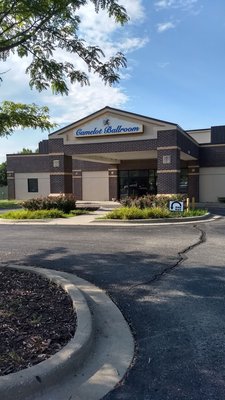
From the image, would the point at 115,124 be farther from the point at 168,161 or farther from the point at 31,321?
the point at 31,321

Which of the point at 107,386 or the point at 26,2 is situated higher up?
the point at 26,2

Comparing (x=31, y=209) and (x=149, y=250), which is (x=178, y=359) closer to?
(x=149, y=250)

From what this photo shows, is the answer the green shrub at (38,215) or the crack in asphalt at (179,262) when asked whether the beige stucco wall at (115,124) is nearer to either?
the green shrub at (38,215)

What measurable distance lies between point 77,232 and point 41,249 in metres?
3.95

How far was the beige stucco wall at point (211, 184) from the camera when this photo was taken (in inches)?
1321

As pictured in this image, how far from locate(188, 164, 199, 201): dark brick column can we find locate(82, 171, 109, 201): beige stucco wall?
801cm

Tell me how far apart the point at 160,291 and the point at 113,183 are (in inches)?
1233

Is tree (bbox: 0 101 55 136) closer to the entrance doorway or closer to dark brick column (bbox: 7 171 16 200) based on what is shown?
the entrance doorway

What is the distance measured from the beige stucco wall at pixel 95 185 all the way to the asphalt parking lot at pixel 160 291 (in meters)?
24.4

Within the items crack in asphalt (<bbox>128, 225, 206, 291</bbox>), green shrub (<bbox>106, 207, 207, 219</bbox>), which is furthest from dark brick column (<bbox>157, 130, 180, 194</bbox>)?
crack in asphalt (<bbox>128, 225, 206, 291</bbox>)

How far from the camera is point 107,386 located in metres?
3.53

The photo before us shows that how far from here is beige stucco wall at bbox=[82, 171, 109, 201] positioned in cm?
3806

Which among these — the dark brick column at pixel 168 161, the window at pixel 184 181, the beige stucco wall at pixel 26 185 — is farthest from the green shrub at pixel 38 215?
the beige stucco wall at pixel 26 185

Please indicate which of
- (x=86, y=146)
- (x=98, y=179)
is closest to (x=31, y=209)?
(x=86, y=146)
